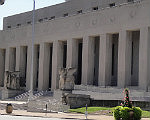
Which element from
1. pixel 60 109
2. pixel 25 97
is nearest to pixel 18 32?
pixel 25 97

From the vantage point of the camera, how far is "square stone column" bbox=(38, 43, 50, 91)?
1837 inches

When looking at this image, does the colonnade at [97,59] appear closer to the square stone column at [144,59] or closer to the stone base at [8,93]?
the square stone column at [144,59]

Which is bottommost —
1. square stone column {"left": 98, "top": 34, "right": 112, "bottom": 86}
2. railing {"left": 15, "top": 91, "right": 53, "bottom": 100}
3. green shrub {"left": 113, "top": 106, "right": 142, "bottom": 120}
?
railing {"left": 15, "top": 91, "right": 53, "bottom": 100}

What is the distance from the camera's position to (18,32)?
51281mm

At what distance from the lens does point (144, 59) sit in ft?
114

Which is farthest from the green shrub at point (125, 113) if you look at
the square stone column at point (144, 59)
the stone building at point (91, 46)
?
the square stone column at point (144, 59)

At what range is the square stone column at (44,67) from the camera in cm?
4666

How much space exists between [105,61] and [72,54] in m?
5.78

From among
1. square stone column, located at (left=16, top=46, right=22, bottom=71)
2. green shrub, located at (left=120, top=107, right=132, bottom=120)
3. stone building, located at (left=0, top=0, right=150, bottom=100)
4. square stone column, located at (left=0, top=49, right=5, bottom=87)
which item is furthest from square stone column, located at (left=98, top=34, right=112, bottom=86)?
square stone column, located at (left=0, top=49, right=5, bottom=87)

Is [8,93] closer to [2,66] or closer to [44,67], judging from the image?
[44,67]

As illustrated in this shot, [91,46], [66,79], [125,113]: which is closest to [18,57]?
[91,46]

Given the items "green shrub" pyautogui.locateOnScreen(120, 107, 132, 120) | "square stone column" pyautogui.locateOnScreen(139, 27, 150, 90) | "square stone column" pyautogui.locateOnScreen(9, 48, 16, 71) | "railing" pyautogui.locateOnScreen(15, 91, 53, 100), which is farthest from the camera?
"square stone column" pyautogui.locateOnScreen(9, 48, 16, 71)

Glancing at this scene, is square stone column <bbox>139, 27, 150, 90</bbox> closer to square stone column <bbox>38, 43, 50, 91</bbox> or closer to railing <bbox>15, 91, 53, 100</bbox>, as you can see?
railing <bbox>15, 91, 53, 100</bbox>

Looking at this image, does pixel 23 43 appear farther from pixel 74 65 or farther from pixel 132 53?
pixel 132 53
